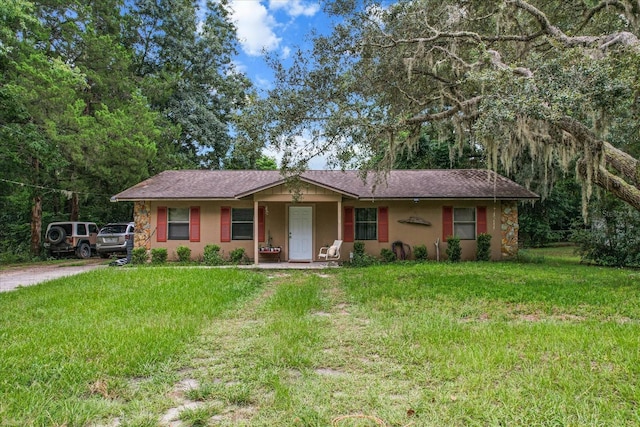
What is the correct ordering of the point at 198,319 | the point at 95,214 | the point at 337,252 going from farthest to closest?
the point at 95,214 < the point at 337,252 < the point at 198,319

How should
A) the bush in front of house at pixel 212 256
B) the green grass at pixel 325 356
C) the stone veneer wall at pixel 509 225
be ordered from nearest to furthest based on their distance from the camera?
the green grass at pixel 325 356, the bush in front of house at pixel 212 256, the stone veneer wall at pixel 509 225

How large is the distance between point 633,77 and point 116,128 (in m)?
14.1

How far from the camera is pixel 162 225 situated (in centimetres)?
1345

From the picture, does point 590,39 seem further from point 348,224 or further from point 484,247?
point 348,224

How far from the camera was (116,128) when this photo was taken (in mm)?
13617

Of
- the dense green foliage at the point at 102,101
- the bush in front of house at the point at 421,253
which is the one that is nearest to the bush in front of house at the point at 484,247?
the bush in front of house at the point at 421,253

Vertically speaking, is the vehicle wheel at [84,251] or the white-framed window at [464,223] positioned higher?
the white-framed window at [464,223]

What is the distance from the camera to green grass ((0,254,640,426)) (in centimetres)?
271

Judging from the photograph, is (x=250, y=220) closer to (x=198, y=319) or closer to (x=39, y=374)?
(x=198, y=319)

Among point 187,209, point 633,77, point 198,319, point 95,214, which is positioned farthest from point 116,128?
point 633,77

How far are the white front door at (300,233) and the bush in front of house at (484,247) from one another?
18.4ft

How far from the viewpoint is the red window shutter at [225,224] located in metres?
13.4

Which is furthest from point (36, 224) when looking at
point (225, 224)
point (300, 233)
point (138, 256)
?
point (300, 233)

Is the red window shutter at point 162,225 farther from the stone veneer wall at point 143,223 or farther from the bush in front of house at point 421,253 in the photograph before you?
the bush in front of house at point 421,253
